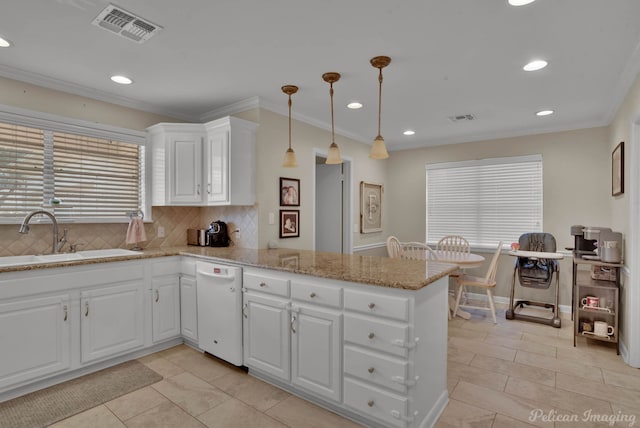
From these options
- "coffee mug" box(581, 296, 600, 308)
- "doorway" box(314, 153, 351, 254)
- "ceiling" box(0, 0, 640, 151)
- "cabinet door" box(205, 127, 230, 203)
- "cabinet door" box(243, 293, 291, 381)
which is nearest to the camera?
"ceiling" box(0, 0, 640, 151)

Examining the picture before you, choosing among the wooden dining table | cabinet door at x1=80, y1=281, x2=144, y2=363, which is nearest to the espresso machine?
Result: the wooden dining table

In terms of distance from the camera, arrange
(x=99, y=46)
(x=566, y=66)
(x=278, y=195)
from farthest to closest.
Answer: (x=278, y=195), (x=566, y=66), (x=99, y=46)

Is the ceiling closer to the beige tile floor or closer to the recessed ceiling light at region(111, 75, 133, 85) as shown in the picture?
the recessed ceiling light at region(111, 75, 133, 85)

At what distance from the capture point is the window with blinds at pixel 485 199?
475 cm

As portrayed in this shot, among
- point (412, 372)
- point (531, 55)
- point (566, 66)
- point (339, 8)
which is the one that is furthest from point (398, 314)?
point (566, 66)

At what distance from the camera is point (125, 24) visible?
2.13m

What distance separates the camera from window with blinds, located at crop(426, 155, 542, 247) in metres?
4.75

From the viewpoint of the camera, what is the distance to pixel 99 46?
2.43 m

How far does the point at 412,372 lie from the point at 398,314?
321 mm

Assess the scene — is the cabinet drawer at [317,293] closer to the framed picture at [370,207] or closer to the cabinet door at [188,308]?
the cabinet door at [188,308]

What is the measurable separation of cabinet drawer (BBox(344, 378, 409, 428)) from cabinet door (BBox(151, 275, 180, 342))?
1935mm

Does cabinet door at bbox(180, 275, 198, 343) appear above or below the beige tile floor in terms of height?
above

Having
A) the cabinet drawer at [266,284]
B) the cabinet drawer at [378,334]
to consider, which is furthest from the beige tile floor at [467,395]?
the cabinet drawer at [266,284]

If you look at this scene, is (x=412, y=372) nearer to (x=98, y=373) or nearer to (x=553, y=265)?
(x=98, y=373)
